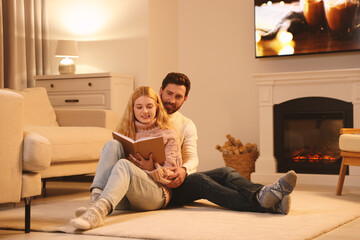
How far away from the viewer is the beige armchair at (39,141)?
90.5 inches

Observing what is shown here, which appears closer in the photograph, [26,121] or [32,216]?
[32,216]

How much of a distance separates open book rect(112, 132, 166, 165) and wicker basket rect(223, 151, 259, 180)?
2462mm

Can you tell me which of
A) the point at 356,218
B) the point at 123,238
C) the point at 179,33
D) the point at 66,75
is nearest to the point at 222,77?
the point at 179,33

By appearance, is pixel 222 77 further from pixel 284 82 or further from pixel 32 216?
pixel 32 216

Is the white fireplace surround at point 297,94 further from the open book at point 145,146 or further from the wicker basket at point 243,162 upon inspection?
the open book at point 145,146

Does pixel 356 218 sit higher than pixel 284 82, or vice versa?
pixel 284 82

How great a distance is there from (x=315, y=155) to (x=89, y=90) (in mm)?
2103

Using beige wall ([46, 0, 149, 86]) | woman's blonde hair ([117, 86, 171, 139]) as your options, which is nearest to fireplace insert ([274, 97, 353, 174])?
beige wall ([46, 0, 149, 86])

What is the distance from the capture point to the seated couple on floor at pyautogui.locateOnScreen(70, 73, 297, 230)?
250 centimetres

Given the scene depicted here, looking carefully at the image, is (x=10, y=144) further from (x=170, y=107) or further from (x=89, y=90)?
(x=89, y=90)

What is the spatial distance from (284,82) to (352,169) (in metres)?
0.95

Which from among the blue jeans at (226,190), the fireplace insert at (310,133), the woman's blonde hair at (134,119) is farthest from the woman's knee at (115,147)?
the fireplace insert at (310,133)

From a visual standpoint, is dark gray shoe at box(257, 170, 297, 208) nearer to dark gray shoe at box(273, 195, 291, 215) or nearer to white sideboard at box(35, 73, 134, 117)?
dark gray shoe at box(273, 195, 291, 215)

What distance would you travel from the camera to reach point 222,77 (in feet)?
18.1
